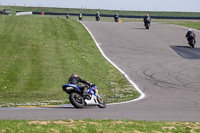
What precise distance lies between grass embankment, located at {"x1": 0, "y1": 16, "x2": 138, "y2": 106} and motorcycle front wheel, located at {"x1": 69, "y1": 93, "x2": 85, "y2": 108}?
2.15 metres

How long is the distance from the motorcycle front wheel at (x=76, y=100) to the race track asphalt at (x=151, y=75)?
0.23m

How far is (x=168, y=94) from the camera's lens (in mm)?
17156

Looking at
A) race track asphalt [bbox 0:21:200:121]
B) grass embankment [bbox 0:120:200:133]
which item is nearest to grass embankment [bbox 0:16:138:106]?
race track asphalt [bbox 0:21:200:121]

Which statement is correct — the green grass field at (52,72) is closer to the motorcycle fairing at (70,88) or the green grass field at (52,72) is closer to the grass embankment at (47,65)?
the grass embankment at (47,65)

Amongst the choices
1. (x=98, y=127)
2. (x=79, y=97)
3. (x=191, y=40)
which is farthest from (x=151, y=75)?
(x=98, y=127)

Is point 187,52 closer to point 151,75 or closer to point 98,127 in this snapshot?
point 151,75

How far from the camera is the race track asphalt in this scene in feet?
38.2

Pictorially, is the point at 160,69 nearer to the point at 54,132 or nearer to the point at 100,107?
the point at 100,107

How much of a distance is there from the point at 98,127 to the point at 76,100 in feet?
13.4

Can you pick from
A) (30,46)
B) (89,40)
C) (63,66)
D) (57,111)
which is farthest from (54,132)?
(89,40)

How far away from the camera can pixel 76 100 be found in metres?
12.9

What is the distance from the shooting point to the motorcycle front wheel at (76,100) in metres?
12.8

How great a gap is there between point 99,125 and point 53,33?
1032 inches

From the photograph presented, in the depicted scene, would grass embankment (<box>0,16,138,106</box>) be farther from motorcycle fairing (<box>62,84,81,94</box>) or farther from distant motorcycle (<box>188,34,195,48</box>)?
distant motorcycle (<box>188,34,195,48</box>)
